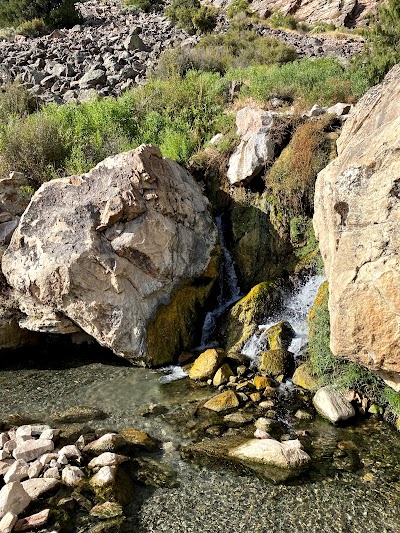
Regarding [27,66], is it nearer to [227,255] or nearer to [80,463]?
[227,255]

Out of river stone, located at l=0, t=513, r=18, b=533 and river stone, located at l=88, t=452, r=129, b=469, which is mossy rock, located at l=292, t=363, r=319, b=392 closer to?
river stone, located at l=88, t=452, r=129, b=469

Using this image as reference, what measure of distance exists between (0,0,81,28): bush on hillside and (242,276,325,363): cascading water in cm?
2391

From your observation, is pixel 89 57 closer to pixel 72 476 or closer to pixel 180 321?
pixel 180 321

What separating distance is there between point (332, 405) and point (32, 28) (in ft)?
85.7

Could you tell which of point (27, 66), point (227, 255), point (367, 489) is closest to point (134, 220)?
point (227, 255)

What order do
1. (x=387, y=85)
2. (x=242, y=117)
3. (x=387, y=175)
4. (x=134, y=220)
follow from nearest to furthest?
(x=387, y=175), (x=387, y=85), (x=134, y=220), (x=242, y=117)

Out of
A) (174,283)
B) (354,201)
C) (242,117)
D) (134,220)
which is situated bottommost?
(174,283)

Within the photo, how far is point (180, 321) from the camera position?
8.85 m

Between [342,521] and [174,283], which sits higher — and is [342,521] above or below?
below

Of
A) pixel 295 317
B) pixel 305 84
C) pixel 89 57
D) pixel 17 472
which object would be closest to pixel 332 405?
pixel 295 317

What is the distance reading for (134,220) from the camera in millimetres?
8414

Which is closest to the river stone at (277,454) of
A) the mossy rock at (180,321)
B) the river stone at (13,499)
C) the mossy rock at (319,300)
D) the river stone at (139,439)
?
the river stone at (139,439)

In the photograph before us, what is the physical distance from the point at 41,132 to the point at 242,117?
5130 millimetres

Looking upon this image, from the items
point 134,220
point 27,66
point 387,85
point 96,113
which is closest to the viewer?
point 387,85
